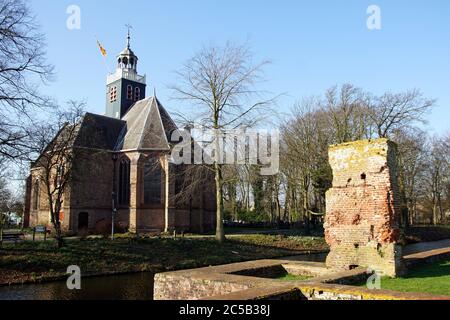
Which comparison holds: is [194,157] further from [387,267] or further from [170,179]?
[387,267]

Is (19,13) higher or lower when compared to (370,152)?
higher

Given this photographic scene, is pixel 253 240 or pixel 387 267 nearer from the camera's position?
pixel 387 267

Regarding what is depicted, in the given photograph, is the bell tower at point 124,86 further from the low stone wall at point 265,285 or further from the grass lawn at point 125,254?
the low stone wall at point 265,285

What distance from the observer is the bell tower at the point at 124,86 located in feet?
144

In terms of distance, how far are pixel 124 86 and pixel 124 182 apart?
40.5 feet

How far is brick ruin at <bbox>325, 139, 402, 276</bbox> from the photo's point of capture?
1116 cm

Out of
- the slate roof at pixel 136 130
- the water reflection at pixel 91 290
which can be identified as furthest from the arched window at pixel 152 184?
the water reflection at pixel 91 290

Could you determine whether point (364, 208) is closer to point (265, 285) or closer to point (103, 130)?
point (265, 285)

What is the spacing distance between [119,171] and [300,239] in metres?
17.8

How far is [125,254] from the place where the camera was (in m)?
21.9

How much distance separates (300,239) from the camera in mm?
31422

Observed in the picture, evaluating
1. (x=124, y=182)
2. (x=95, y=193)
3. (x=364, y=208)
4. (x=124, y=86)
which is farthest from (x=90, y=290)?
(x=124, y=86)

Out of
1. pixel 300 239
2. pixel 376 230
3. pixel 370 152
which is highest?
pixel 370 152
